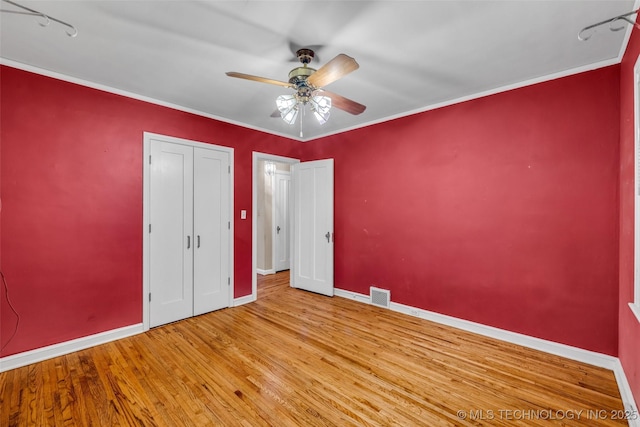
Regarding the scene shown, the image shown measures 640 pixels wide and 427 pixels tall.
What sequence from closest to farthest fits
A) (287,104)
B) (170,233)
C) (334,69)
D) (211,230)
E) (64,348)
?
(334,69) < (287,104) < (64,348) < (170,233) < (211,230)

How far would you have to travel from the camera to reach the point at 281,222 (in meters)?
6.21

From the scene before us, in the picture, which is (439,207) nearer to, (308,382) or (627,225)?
(627,225)

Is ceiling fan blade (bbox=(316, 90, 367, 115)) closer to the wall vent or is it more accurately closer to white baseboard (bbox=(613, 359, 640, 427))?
the wall vent

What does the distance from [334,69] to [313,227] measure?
10.1 ft

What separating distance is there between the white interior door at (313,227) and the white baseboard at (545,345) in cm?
126

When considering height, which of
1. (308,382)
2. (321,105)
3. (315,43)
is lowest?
(308,382)

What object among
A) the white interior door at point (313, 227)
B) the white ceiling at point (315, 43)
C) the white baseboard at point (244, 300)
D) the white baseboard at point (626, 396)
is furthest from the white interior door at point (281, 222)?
the white baseboard at point (626, 396)

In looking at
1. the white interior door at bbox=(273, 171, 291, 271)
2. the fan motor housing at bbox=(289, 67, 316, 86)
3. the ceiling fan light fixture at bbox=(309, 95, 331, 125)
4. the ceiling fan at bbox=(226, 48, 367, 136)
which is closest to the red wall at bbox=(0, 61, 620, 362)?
the ceiling fan at bbox=(226, 48, 367, 136)

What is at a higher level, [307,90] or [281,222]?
[307,90]

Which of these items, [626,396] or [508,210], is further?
[508,210]

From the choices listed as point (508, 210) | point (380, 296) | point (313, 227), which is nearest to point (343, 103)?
point (508, 210)

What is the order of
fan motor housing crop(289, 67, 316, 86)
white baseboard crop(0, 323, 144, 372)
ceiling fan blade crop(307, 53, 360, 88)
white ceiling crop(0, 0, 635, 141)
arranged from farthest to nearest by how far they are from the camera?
white baseboard crop(0, 323, 144, 372), fan motor housing crop(289, 67, 316, 86), white ceiling crop(0, 0, 635, 141), ceiling fan blade crop(307, 53, 360, 88)

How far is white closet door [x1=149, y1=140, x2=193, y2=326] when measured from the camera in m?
3.22

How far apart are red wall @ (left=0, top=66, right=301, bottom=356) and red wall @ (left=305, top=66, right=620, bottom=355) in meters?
3.01
